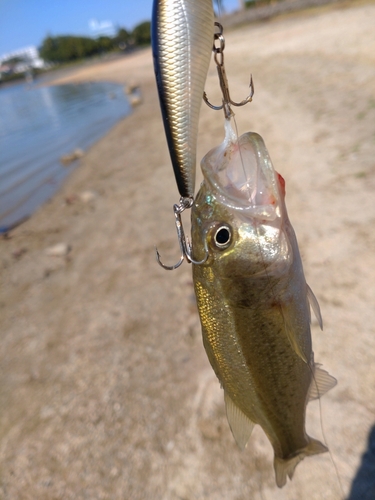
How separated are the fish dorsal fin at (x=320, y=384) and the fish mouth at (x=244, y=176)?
1063mm

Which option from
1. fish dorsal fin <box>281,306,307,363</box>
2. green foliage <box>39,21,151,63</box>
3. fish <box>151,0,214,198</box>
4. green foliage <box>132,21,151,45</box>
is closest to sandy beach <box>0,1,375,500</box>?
fish dorsal fin <box>281,306,307,363</box>

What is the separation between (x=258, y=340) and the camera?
5.75 feet

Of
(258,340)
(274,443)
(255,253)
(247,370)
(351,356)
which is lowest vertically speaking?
(351,356)

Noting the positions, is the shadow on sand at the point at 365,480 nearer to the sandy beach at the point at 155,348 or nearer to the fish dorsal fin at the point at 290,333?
the sandy beach at the point at 155,348

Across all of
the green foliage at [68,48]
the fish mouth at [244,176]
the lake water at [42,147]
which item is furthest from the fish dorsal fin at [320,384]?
the green foliage at [68,48]

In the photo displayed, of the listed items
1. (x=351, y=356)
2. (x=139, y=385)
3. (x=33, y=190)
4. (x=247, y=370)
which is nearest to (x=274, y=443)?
(x=247, y=370)

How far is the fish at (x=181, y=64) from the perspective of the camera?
121 cm

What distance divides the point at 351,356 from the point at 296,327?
1852 mm

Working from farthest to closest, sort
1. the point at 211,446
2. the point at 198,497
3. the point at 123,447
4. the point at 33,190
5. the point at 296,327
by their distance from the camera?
the point at 33,190 < the point at 123,447 < the point at 211,446 < the point at 198,497 < the point at 296,327

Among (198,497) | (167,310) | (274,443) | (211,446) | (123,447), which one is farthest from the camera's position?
(167,310)

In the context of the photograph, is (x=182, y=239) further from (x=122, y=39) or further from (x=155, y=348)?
(x=122, y=39)

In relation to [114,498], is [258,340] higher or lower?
higher

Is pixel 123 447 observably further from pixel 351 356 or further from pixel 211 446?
pixel 351 356

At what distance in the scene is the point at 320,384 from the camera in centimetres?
208
